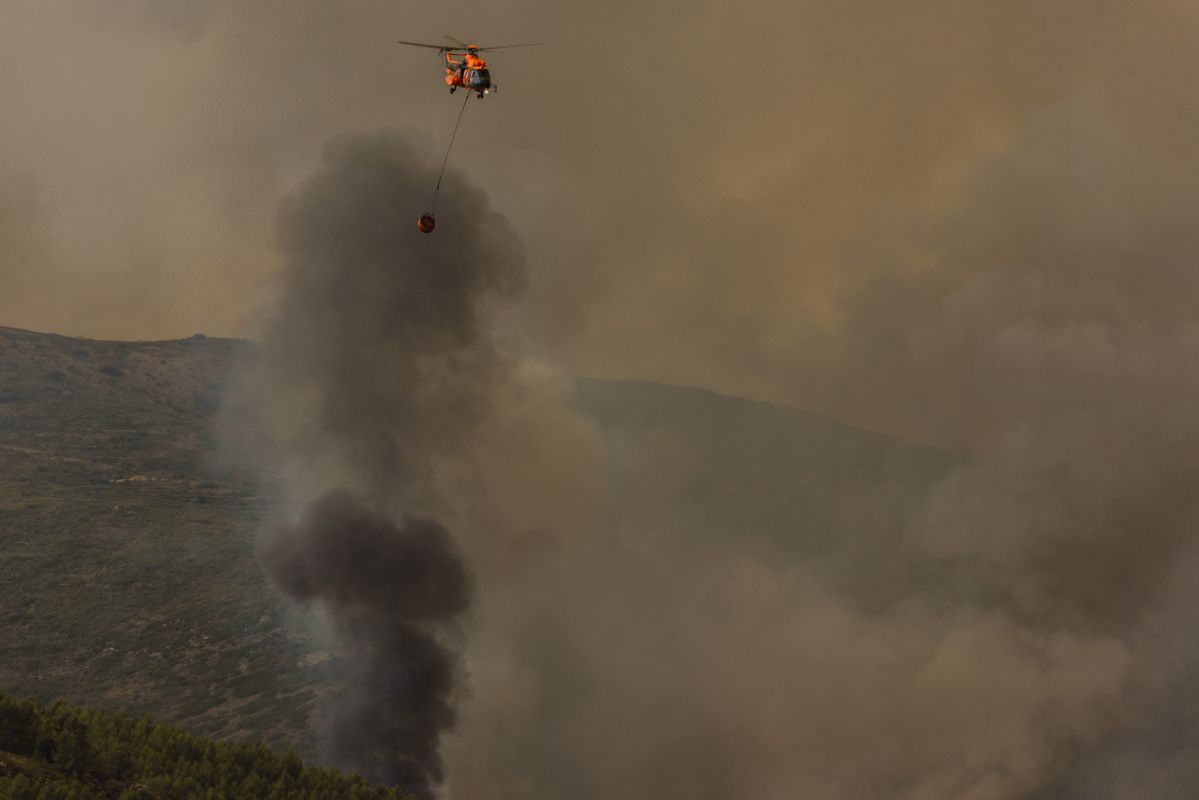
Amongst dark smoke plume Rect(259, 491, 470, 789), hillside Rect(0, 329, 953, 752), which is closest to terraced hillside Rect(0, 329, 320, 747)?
hillside Rect(0, 329, 953, 752)

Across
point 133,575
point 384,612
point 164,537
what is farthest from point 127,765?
point 164,537

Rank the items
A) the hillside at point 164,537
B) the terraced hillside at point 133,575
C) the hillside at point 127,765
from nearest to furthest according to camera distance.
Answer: the hillside at point 127,765 → the terraced hillside at point 133,575 → the hillside at point 164,537

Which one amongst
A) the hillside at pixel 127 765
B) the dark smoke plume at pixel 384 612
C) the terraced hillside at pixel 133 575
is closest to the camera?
the hillside at pixel 127 765

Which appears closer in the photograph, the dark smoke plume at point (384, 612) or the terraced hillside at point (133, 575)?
the dark smoke plume at point (384, 612)

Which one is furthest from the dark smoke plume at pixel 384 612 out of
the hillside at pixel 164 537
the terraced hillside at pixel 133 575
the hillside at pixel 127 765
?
the hillside at pixel 164 537

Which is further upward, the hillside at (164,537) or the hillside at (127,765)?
the hillside at (164,537)

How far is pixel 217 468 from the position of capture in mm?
153375

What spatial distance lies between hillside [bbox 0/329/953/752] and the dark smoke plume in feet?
46.7

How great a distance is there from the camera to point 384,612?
5900 centimetres

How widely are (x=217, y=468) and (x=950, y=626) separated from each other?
124m

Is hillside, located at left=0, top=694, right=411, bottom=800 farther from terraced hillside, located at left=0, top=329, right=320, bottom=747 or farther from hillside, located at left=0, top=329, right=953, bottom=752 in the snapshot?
terraced hillside, located at left=0, top=329, right=320, bottom=747

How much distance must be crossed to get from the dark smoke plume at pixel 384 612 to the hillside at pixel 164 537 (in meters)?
14.2

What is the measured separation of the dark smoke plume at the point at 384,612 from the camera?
2079 inches

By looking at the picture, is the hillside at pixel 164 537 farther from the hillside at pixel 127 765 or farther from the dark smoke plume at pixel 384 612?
the hillside at pixel 127 765
